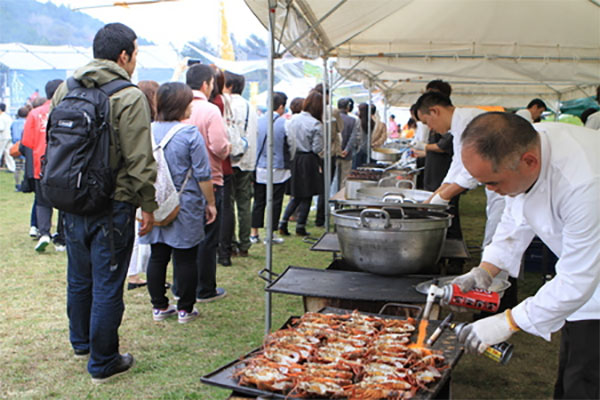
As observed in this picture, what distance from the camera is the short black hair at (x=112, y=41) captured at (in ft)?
10.9

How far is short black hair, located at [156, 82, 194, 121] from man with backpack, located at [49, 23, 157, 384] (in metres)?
0.76

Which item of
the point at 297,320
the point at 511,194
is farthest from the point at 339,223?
the point at 511,194

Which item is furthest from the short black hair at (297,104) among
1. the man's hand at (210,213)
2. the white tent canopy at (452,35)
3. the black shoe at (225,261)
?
the man's hand at (210,213)

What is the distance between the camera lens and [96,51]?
336cm

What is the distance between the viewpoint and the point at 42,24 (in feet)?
168

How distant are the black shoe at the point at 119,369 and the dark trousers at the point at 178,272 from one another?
82 cm

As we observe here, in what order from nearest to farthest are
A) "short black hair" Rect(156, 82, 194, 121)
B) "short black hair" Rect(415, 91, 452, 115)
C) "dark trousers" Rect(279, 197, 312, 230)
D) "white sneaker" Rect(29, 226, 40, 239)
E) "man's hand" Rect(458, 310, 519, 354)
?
"man's hand" Rect(458, 310, 519, 354) → "short black hair" Rect(156, 82, 194, 121) → "short black hair" Rect(415, 91, 452, 115) → "white sneaker" Rect(29, 226, 40, 239) → "dark trousers" Rect(279, 197, 312, 230)

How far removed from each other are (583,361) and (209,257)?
10.9 ft

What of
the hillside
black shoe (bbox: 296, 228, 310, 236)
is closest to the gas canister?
black shoe (bbox: 296, 228, 310, 236)

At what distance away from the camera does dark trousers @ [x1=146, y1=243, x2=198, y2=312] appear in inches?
170

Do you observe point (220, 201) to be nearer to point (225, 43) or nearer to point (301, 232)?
point (301, 232)

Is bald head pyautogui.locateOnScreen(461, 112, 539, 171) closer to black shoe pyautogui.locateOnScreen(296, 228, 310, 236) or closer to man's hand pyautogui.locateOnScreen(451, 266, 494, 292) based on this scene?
man's hand pyautogui.locateOnScreen(451, 266, 494, 292)

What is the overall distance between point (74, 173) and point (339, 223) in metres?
1.50

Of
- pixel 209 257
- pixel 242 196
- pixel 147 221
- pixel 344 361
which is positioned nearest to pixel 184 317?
pixel 209 257
